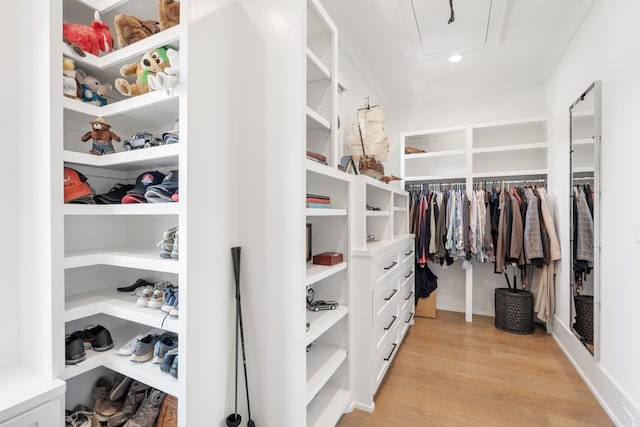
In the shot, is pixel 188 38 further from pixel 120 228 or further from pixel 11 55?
pixel 120 228

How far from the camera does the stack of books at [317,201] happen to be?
1.48 metres

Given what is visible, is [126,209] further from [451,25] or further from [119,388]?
[451,25]

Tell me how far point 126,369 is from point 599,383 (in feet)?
9.18

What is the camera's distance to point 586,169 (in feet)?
6.88

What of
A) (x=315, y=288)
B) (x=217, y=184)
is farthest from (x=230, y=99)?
(x=315, y=288)

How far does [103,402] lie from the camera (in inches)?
53.0

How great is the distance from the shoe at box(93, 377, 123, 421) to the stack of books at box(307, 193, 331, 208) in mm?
1336

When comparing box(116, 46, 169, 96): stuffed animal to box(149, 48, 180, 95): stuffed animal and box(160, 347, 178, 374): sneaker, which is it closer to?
box(149, 48, 180, 95): stuffed animal

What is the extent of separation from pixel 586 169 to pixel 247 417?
2789mm

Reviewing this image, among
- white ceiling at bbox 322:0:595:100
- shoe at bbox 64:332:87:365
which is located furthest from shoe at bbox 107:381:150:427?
white ceiling at bbox 322:0:595:100

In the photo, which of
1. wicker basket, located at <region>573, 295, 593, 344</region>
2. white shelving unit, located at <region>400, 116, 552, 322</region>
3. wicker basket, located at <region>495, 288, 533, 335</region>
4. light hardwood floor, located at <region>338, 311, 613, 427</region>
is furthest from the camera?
white shelving unit, located at <region>400, 116, 552, 322</region>

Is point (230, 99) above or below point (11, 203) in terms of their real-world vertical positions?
above

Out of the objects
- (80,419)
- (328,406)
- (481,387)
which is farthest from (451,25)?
(80,419)

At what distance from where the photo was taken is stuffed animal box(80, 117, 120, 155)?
1.30 metres
